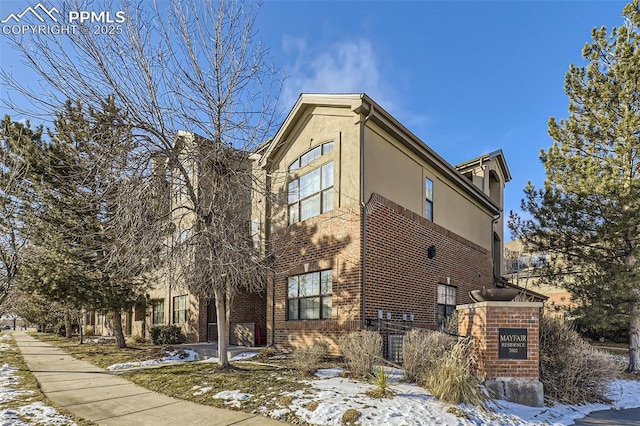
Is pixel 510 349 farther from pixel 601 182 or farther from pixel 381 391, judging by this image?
pixel 601 182

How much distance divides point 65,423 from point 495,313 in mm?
8145

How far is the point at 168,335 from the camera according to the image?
19484mm

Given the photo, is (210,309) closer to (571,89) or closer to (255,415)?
(255,415)

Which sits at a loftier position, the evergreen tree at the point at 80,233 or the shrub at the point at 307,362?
the evergreen tree at the point at 80,233

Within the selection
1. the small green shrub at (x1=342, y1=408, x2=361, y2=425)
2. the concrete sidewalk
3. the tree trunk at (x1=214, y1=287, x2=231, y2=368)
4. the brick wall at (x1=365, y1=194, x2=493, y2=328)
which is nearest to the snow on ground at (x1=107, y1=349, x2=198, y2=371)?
the concrete sidewalk

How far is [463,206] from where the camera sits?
1847 centimetres

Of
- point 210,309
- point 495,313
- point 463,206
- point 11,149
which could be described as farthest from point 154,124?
point 463,206

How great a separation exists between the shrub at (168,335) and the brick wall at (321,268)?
6900 mm

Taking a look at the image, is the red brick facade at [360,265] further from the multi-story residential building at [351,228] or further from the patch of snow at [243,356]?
the patch of snow at [243,356]

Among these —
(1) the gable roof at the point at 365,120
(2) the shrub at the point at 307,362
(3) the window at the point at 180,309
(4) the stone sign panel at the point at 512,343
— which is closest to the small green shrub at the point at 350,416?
(2) the shrub at the point at 307,362

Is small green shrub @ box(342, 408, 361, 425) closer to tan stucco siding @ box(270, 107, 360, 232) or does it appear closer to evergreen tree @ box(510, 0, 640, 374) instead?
tan stucco siding @ box(270, 107, 360, 232)

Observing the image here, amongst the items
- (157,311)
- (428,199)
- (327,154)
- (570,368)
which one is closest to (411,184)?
(428,199)

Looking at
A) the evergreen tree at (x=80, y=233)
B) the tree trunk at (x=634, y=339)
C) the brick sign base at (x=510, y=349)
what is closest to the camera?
the brick sign base at (x=510, y=349)

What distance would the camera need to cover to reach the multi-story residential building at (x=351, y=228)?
12070 mm
